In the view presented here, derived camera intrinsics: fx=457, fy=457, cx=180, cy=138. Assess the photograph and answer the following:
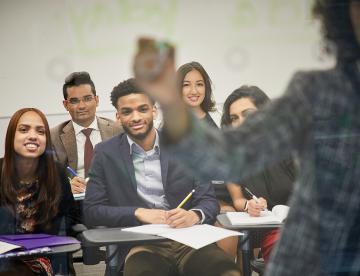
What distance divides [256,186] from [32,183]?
2.54 ft

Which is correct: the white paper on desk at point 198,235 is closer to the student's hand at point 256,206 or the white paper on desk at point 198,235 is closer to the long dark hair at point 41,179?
the student's hand at point 256,206

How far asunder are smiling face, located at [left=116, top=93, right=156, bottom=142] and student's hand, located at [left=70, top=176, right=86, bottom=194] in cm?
23

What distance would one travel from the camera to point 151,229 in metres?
1.44

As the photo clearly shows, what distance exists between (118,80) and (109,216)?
0.45 metres

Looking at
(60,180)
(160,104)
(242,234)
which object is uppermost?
(160,104)

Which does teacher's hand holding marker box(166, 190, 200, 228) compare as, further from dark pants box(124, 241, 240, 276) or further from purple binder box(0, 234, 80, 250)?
purple binder box(0, 234, 80, 250)

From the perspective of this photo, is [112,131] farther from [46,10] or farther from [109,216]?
[46,10]

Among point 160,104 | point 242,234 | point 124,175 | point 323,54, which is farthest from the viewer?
point 124,175

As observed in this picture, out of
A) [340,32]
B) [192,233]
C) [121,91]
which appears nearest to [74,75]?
[121,91]

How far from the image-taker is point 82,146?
61.6 inches

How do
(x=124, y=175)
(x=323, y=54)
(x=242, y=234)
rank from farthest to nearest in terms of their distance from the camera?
(x=124, y=175) → (x=242, y=234) → (x=323, y=54)

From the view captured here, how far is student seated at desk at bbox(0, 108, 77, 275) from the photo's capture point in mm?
1540

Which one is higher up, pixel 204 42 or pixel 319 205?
pixel 204 42

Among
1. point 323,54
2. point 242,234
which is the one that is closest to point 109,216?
point 242,234
